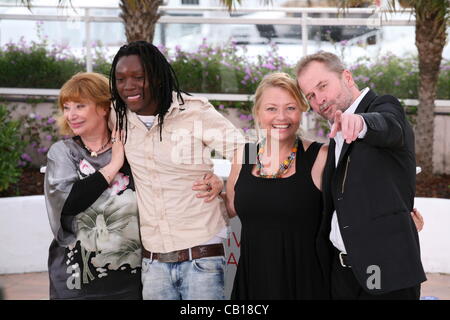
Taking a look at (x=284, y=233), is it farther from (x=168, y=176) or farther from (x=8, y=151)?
(x=8, y=151)

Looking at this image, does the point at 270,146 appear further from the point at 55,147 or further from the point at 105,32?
the point at 105,32

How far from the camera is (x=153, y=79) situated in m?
2.93

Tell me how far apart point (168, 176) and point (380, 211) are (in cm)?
98

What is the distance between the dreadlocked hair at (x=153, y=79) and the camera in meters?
2.93

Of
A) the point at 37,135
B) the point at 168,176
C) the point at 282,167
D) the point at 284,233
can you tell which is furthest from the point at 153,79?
the point at 37,135

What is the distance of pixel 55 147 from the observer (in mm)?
3113

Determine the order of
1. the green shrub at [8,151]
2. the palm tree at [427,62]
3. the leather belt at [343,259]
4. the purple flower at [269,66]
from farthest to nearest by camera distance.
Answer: the purple flower at [269,66]
the palm tree at [427,62]
the green shrub at [8,151]
the leather belt at [343,259]

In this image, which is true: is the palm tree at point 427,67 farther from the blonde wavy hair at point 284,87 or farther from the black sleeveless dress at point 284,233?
the black sleeveless dress at point 284,233

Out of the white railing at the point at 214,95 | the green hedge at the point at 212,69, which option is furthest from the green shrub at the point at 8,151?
the green hedge at the point at 212,69

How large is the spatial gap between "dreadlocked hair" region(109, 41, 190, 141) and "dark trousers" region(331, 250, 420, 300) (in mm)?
1020

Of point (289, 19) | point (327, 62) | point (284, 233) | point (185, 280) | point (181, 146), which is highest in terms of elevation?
point (289, 19)

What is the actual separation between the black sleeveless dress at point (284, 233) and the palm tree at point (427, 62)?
15.0ft

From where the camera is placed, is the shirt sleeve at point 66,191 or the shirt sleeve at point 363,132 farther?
the shirt sleeve at point 66,191

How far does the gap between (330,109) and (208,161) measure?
0.66 meters
